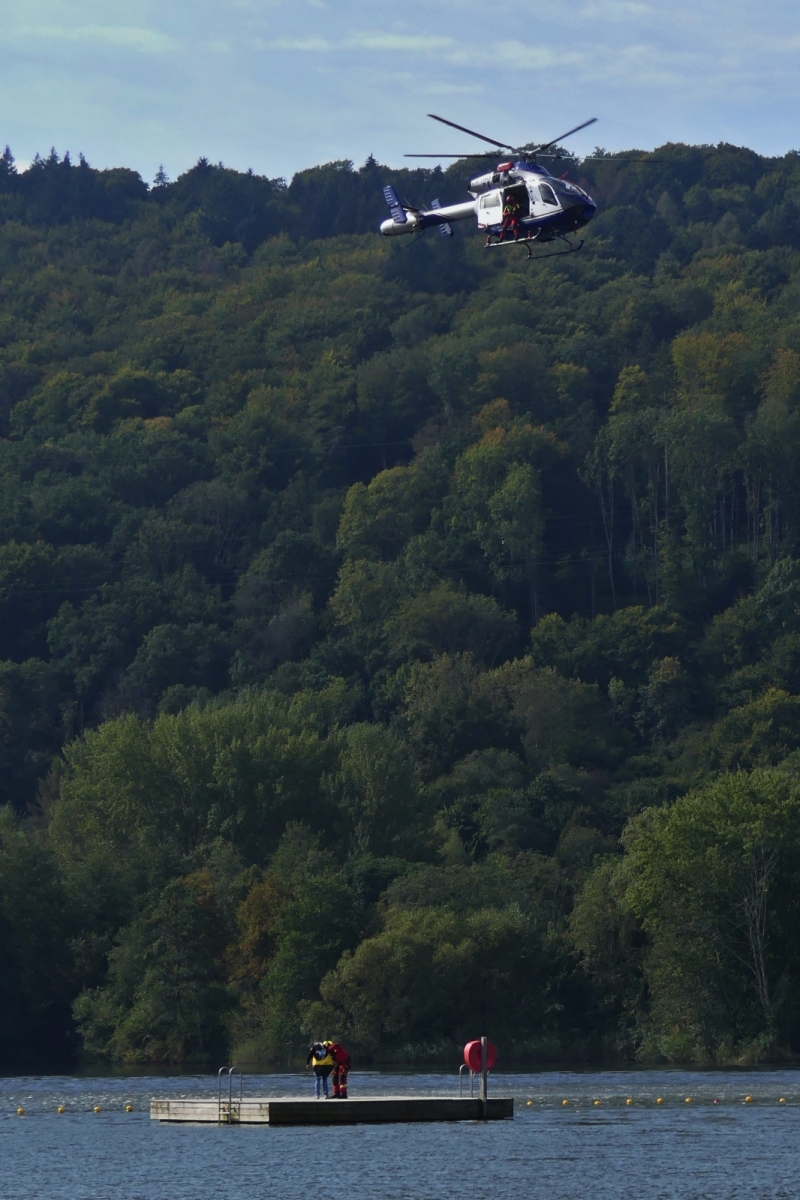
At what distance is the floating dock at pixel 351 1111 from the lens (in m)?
49.6

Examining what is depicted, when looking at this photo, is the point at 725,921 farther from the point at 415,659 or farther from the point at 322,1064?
the point at 415,659

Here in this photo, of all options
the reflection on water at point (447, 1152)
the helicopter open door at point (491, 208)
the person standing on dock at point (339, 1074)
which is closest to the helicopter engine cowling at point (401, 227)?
the helicopter open door at point (491, 208)

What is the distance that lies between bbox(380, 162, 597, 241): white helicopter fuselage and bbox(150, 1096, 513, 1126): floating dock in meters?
22.9

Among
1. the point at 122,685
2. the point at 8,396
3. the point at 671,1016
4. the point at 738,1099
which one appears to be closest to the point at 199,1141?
the point at 738,1099

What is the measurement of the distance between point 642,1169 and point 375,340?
142 m

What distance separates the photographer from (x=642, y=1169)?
152 ft

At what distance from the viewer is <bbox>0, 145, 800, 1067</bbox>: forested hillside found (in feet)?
266

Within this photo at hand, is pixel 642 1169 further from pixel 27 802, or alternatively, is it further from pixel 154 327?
pixel 154 327

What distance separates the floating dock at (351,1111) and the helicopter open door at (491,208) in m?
24.2

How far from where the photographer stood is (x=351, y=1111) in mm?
49812

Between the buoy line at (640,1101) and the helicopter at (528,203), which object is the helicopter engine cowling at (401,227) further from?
the buoy line at (640,1101)

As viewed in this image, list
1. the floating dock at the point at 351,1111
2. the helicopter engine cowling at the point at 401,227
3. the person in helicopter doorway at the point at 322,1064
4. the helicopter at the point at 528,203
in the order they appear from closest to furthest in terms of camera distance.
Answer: the floating dock at the point at 351,1111 < the person in helicopter doorway at the point at 322,1064 < the helicopter at the point at 528,203 < the helicopter engine cowling at the point at 401,227

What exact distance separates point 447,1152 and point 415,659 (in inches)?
3630

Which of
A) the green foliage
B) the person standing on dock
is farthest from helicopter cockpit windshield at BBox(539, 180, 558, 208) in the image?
the green foliage
